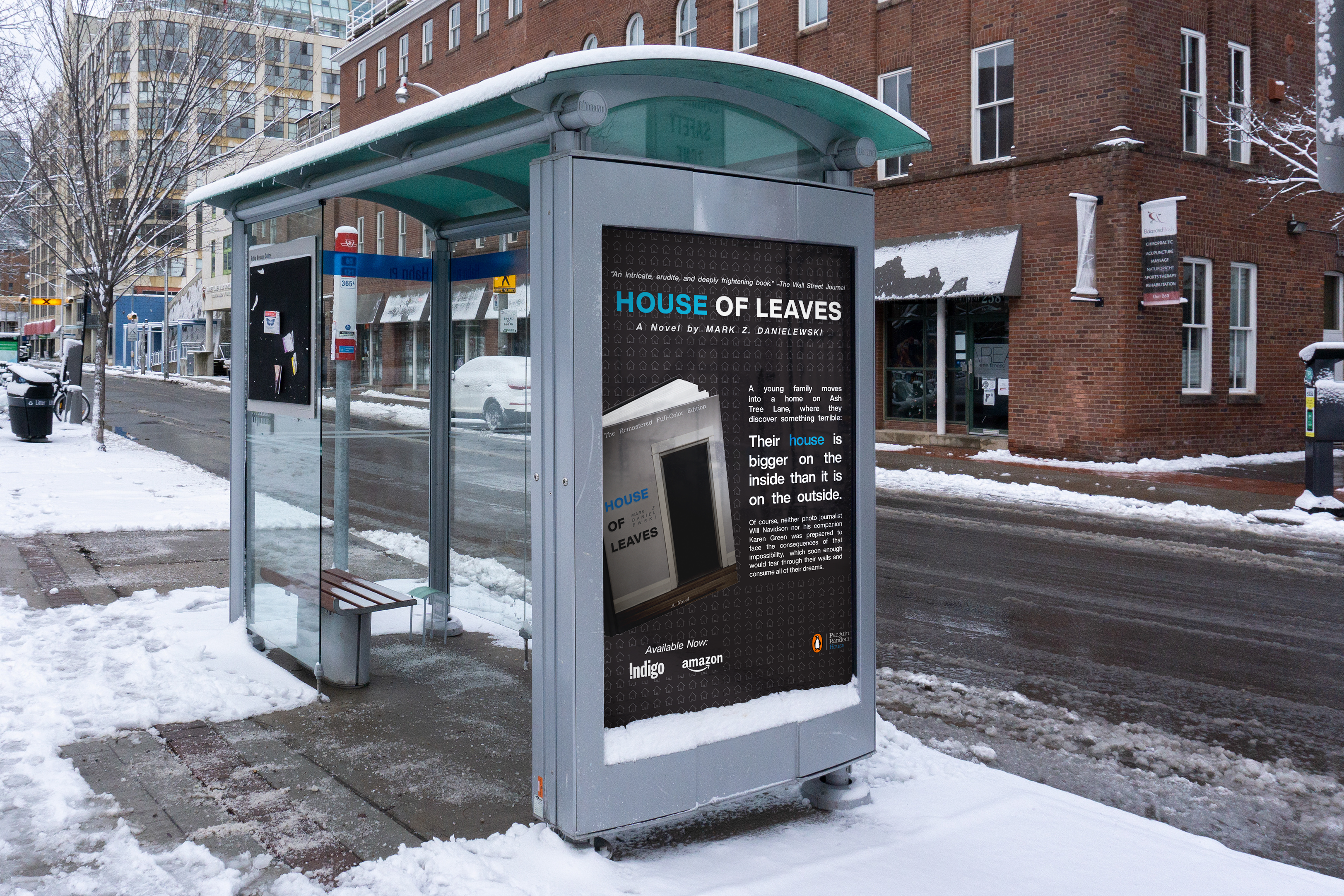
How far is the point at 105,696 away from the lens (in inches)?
215

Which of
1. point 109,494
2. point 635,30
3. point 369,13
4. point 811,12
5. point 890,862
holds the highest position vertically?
point 369,13

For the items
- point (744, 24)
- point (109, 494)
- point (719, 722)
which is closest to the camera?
point (719, 722)

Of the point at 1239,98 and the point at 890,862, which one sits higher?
the point at 1239,98

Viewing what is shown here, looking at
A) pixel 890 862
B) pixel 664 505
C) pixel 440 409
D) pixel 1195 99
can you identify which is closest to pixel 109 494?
pixel 440 409

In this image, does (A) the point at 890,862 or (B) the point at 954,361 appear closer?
(A) the point at 890,862

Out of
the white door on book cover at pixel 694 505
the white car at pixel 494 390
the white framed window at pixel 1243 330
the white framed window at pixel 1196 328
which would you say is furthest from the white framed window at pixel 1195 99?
the white door on book cover at pixel 694 505

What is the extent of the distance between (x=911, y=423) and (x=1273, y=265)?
7.12 m

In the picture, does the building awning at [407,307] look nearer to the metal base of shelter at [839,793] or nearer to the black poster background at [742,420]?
the black poster background at [742,420]

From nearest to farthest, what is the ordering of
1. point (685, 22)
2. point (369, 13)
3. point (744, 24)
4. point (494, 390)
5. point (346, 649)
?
1. point (346, 649)
2. point (494, 390)
3. point (744, 24)
4. point (685, 22)
5. point (369, 13)

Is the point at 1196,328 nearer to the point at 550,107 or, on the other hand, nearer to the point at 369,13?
the point at 550,107

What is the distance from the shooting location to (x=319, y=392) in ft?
18.1

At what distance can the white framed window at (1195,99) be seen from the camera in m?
19.6

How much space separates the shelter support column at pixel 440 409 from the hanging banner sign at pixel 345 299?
1.98 feet

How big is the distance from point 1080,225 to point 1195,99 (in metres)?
3.69
